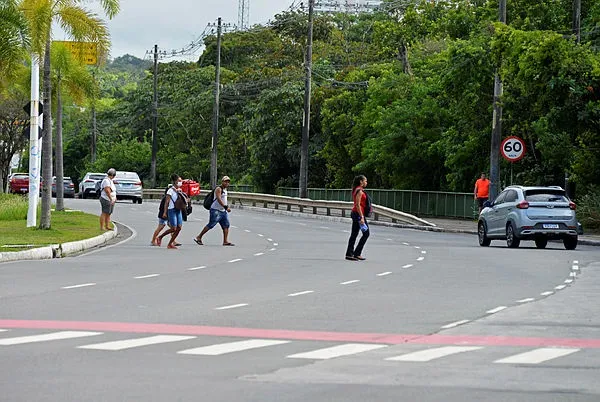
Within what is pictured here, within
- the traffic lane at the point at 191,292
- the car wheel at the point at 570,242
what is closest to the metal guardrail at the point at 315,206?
the car wheel at the point at 570,242

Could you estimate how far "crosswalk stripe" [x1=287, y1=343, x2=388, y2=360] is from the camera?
11.0m

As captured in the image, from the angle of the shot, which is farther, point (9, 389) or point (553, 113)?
point (553, 113)

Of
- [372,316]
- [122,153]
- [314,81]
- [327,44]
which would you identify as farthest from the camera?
[122,153]

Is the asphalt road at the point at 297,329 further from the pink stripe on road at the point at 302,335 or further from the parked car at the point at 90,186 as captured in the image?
the parked car at the point at 90,186

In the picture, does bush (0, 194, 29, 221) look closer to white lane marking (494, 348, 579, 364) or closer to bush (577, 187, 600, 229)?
bush (577, 187, 600, 229)

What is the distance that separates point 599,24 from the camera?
45.5 meters

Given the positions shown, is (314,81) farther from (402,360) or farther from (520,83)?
(402,360)

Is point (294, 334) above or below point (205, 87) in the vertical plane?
below

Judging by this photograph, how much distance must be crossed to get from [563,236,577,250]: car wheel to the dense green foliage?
8007 millimetres

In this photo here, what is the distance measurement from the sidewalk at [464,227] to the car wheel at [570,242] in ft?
7.29

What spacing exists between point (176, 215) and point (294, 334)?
1878 cm

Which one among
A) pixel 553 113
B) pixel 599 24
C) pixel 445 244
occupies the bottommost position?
pixel 445 244

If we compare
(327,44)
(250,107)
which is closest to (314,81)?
(250,107)

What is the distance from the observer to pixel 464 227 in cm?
4531
